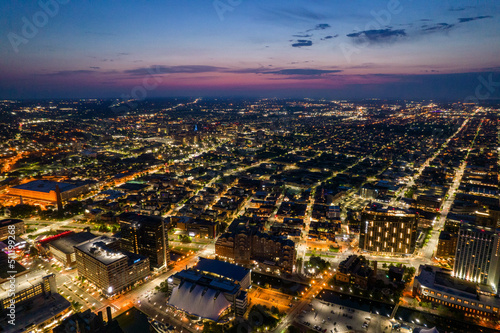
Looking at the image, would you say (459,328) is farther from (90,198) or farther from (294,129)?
(294,129)

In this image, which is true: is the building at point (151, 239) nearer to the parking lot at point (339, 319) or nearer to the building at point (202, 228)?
the building at point (202, 228)

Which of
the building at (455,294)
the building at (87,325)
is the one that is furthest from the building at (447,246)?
the building at (87,325)

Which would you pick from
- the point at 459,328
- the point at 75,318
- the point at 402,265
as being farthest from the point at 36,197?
the point at 459,328

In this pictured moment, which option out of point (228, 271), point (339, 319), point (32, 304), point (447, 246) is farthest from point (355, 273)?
point (32, 304)

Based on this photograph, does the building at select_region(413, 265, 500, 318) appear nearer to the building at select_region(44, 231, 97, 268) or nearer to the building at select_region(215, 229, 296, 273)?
the building at select_region(215, 229, 296, 273)

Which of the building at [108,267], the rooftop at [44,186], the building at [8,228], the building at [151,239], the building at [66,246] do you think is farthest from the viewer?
the rooftop at [44,186]

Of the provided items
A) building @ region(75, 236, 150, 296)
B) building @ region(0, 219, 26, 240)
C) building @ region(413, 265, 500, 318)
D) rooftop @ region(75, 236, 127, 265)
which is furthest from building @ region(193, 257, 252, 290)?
building @ region(0, 219, 26, 240)
